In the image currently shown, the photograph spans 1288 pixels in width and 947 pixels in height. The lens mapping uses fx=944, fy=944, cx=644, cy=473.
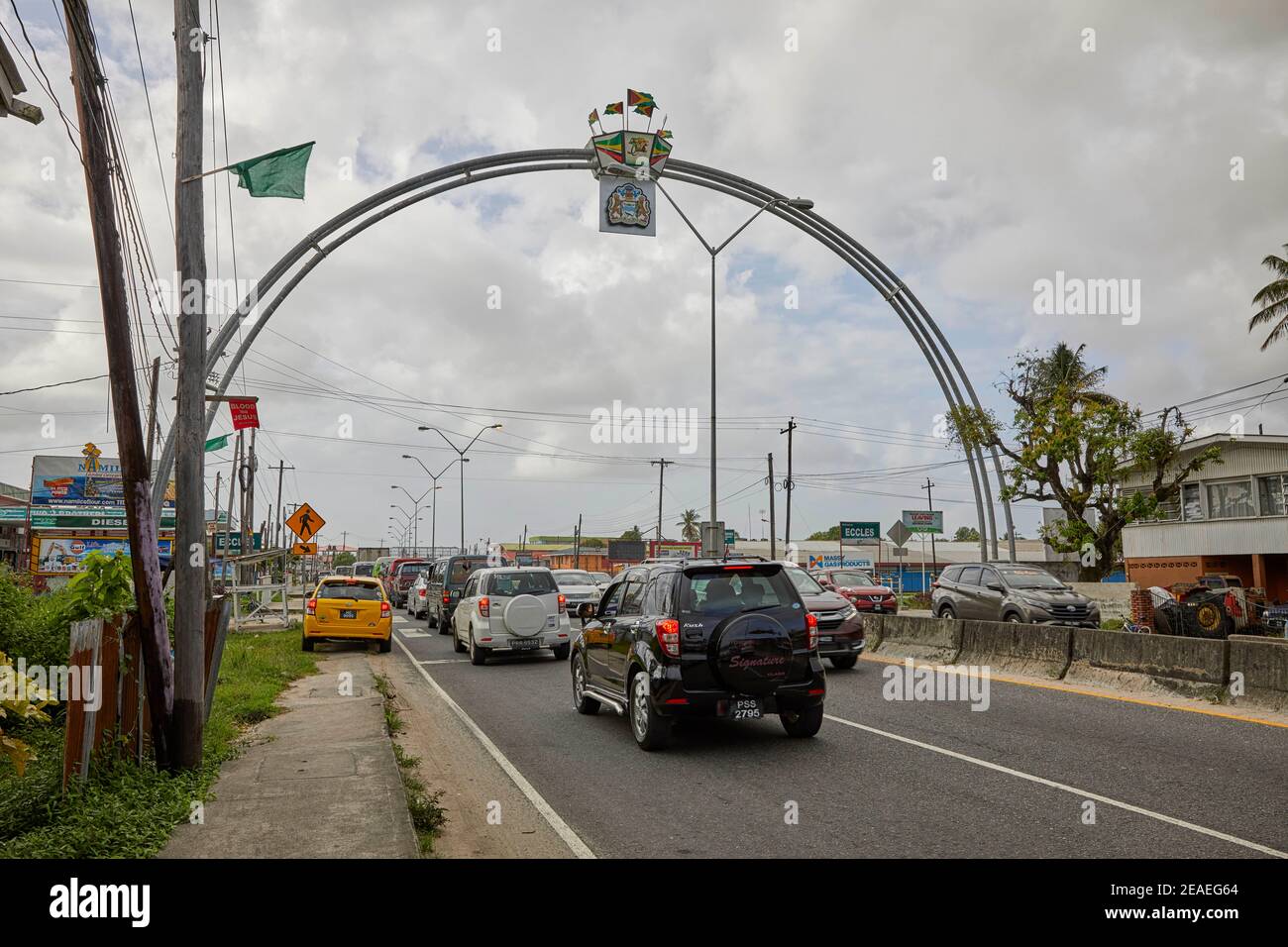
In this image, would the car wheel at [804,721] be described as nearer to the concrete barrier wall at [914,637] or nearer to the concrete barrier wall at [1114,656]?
the concrete barrier wall at [1114,656]

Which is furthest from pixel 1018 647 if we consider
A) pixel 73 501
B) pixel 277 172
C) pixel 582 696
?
pixel 73 501

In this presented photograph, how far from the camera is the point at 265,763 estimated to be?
8023mm

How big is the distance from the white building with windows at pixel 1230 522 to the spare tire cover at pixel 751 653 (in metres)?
30.6

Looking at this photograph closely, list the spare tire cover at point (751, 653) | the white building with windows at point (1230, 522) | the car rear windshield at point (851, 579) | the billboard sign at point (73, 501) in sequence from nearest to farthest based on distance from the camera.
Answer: the spare tire cover at point (751, 653), the car rear windshield at point (851, 579), the white building with windows at point (1230, 522), the billboard sign at point (73, 501)

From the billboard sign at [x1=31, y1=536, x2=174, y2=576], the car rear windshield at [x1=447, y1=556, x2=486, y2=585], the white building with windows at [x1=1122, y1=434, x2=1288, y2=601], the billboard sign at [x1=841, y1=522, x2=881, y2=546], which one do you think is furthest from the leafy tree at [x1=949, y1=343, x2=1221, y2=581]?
the billboard sign at [x1=31, y1=536, x2=174, y2=576]

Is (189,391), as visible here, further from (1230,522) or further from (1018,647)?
(1230,522)

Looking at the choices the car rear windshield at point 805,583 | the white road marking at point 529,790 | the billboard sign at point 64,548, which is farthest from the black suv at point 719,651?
the billboard sign at point 64,548

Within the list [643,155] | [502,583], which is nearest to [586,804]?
[502,583]

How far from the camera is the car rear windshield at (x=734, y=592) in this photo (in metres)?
9.01

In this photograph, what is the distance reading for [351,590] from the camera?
68.2 ft

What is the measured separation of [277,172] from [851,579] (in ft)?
71.1

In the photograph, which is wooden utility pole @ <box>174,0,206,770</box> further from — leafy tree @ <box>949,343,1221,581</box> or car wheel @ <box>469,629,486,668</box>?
leafy tree @ <box>949,343,1221,581</box>
